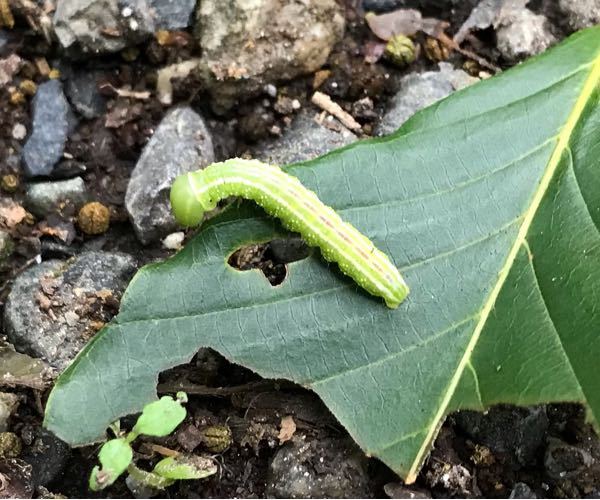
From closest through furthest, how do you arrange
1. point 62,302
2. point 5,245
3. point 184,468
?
point 184,468 < point 62,302 < point 5,245

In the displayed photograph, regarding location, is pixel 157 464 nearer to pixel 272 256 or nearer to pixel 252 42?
pixel 272 256

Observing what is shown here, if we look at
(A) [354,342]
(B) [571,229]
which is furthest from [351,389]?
(B) [571,229]

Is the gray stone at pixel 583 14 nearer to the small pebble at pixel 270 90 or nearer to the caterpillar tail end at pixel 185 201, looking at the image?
the small pebble at pixel 270 90

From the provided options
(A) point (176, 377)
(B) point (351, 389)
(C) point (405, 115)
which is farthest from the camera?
(C) point (405, 115)

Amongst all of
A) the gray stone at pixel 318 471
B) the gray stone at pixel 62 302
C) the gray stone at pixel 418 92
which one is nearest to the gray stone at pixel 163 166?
the gray stone at pixel 62 302

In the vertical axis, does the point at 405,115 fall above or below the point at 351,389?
above

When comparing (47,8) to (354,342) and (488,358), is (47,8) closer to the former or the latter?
(354,342)

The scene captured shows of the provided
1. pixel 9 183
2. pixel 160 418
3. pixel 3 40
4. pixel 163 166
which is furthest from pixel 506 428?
pixel 3 40
